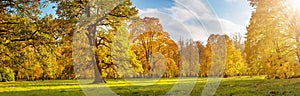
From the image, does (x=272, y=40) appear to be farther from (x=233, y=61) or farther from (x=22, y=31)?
A: (x=233, y=61)

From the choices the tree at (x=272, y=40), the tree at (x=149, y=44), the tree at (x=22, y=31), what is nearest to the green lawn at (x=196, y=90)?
the tree at (x=272, y=40)

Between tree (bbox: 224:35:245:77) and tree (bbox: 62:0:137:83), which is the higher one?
tree (bbox: 62:0:137:83)

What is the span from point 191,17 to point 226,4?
4.57 m

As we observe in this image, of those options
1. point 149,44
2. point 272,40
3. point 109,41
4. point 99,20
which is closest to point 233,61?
point 149,44

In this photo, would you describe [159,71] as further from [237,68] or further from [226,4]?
[237,68]

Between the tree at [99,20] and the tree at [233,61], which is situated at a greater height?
the tree at [99,20]

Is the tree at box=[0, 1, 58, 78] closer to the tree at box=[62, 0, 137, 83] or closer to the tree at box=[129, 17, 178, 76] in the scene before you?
the tree at box=[62, 0, 137, 83]

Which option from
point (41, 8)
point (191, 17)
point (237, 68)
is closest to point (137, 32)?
point (41, 8)

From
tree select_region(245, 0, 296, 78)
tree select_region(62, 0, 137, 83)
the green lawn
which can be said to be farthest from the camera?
tree select_region(62, 0, 137, 83)

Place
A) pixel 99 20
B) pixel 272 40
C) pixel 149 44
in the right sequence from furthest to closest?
pixel 149 44 → pixel 99 20 → pixel 272 40

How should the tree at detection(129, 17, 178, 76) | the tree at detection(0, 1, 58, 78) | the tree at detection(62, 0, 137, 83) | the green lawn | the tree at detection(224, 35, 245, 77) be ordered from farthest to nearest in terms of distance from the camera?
the tree at detection(224, 35, 245, 77) → the tree at detection(129, 17, 178, 76) → the tree at detection(62, 0, 137, 83) → the tree at detection(0, 1, 58, 78) → the green lawn

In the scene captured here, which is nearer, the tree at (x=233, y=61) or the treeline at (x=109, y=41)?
the treeline at (x=109, y=41)

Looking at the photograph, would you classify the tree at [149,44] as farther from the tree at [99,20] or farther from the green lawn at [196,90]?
the green lawn at [196,90]

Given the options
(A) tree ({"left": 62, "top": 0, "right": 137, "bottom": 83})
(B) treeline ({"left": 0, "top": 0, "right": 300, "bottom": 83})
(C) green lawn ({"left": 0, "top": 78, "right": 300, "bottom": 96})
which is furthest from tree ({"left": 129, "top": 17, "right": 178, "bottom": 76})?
(C) green lawn ({"left": 0, "top": 78, "right": 300, "bottom": 96})
